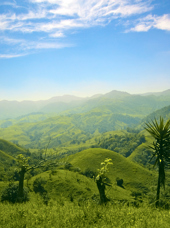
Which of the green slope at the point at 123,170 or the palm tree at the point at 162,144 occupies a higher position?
the palm tree at the point at 162,144

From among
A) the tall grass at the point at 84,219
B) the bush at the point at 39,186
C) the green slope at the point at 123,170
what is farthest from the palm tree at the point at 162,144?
the green slope at the point at 123,170

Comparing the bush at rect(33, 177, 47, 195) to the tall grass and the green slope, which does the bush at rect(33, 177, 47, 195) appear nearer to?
the green slope

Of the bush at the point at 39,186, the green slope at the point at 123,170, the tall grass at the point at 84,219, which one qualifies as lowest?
the green slope at the point at 123,170

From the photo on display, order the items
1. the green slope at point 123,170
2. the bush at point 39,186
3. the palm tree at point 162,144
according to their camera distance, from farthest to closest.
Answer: the green slope at point 123,170 < the bush at point 39,186 < the palm tree at point 162,144

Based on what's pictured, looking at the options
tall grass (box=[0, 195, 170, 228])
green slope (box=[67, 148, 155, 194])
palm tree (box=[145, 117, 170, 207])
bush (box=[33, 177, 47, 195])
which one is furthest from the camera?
green slope (box=[67, 148, 155, 194])

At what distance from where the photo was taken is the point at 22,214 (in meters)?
11.2

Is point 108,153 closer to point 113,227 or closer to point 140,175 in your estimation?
point 140,175

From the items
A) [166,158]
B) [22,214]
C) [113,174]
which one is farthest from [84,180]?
[22,214]

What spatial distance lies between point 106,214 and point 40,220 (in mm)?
4015

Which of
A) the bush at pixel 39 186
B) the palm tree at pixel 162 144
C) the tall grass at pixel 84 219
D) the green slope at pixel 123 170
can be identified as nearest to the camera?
the tall grass at pixel 84 219

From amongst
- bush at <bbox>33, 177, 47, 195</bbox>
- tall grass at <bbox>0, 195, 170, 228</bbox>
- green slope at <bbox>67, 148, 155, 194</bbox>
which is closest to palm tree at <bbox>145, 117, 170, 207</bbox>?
tall grass at <bbox>0, 195, 170, 228</bbox>

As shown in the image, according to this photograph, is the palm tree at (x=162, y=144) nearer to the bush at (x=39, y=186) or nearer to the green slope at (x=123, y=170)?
the bush at (x=39, y=186)

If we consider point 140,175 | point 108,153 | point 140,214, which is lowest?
point 140,175

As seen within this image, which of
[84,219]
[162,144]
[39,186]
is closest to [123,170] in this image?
[39,186]
